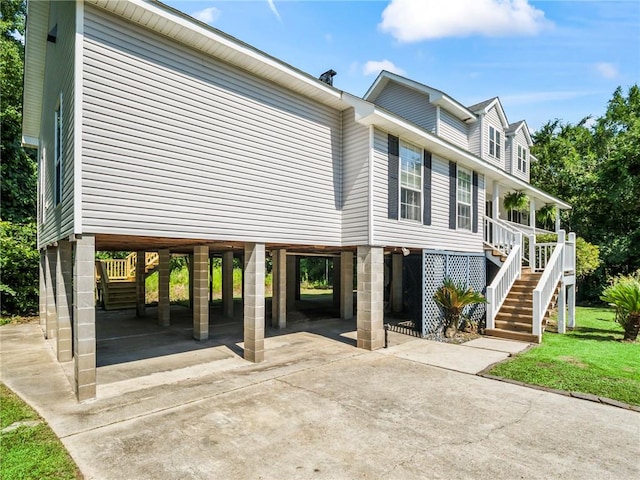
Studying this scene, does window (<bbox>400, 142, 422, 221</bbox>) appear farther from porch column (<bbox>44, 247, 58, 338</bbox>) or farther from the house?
porch column (<bbox>44, 247, 58, 338</bbox>)

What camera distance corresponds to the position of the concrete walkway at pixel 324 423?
12.6ft

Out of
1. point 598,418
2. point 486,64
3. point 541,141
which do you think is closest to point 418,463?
point 598,418

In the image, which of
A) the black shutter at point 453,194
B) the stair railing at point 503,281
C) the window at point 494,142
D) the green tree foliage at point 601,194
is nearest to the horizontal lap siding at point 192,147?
the black shutter at point 453,194

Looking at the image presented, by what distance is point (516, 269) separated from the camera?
12242mm

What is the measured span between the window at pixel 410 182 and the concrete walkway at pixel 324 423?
412 centimetres

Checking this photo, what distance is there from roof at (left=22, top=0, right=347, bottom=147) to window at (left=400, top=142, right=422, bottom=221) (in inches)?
87.7

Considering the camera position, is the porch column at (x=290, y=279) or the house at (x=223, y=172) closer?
the house at (x=223, y=172)

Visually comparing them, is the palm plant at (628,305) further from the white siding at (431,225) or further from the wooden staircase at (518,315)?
the white siding at (431,225)

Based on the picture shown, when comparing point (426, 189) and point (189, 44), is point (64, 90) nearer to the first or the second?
point (189, 44)

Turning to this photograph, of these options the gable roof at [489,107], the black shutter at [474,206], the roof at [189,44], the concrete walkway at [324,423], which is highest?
the gable roof at [489,107]

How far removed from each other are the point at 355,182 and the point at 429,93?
669cm

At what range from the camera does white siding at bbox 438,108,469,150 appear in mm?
14188

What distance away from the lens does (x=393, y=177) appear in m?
9.47

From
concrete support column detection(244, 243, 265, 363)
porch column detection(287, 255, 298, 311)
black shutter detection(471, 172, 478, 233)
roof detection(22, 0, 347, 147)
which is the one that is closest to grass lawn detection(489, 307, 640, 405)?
black shutter detection(471, 172, 478, 233)
